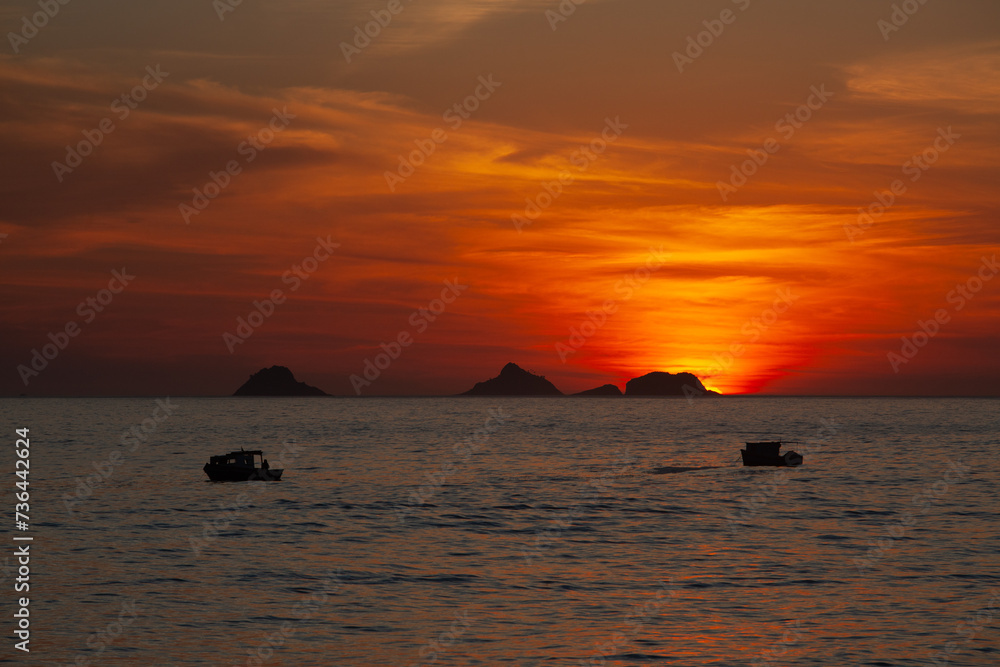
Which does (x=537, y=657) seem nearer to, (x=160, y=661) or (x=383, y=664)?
(x=383, y=664)

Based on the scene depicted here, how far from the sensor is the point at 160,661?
91.9ft

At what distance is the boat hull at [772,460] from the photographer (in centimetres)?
9856

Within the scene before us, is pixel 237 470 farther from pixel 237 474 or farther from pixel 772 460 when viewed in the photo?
pixel 772 460

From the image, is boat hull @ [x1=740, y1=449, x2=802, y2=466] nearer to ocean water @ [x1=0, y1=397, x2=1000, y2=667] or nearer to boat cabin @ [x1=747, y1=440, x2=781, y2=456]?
boat cabin @ [x1=747, y1=440, x2=781, y2=456]

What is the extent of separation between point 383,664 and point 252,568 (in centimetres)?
1688

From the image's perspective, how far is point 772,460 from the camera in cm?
9881

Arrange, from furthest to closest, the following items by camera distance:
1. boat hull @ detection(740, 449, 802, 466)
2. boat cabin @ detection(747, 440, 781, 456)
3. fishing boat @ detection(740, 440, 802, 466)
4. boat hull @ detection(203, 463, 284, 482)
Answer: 1. boat cabin @ detection(747, 440, 781, 456)
2. fishing boat @ detection(740, 440, 802, 466)
3. boat hull @ detection(740, 449, 802, 466)
4. boat hull @ detection(203, 463, 284, 482)

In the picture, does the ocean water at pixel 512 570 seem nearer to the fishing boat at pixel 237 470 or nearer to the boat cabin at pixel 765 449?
the fishing boat at pixel 237 470

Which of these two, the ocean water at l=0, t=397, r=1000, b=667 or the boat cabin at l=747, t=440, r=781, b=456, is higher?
the boat cabin at l=747, t=440, r=781, b=456

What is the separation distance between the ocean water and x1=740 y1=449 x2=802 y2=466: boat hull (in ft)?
26.7

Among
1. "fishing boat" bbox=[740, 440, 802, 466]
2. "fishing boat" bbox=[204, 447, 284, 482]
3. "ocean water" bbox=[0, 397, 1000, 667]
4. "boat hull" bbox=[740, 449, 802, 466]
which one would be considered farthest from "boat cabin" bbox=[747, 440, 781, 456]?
"fishing boat" bbox=[204, 447, 284, 482]

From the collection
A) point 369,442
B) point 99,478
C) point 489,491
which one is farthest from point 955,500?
point 369,442

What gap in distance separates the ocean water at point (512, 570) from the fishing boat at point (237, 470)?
1526 mm

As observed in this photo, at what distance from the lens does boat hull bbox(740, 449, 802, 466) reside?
98562mm
